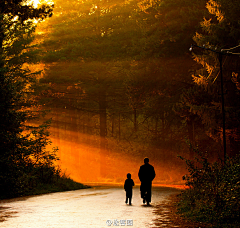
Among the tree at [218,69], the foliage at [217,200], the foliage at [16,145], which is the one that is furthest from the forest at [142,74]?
the foliage at [217,200]

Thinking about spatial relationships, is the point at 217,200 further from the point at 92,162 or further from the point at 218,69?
the point at 92,162

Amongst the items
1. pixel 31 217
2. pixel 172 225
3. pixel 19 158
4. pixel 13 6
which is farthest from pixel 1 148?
pixel 172 225

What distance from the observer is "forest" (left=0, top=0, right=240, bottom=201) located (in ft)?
79.6

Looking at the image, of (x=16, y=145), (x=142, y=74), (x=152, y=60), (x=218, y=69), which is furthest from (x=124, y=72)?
(x=16, y=145)

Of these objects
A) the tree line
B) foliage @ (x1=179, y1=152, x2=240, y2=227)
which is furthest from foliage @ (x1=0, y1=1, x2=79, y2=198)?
foliage @ (x1=179, y1=152, x2=240, y2=227)

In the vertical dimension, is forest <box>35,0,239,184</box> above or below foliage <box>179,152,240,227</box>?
above

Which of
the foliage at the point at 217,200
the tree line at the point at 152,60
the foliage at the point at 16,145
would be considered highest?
the tree line at the point at 152,60

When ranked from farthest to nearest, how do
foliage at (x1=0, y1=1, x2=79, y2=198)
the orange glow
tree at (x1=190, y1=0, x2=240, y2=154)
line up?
the orange glow → tree at (x1=190, y1=0, x2=240, y2=154) → foliage at (x1=0, y1=1, x2=79, y2=198)

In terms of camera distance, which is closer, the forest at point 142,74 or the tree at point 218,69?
the tree at point 218,69

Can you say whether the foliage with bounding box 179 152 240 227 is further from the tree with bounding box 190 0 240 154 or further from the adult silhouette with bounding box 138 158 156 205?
the tree with bounding box 190 0 240 154

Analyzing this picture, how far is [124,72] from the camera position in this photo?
4650 cm

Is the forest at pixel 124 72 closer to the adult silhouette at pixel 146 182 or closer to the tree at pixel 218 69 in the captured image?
the tree at pixel 218 69

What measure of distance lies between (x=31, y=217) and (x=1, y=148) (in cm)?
1065

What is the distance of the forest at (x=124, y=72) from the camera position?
24250mm
